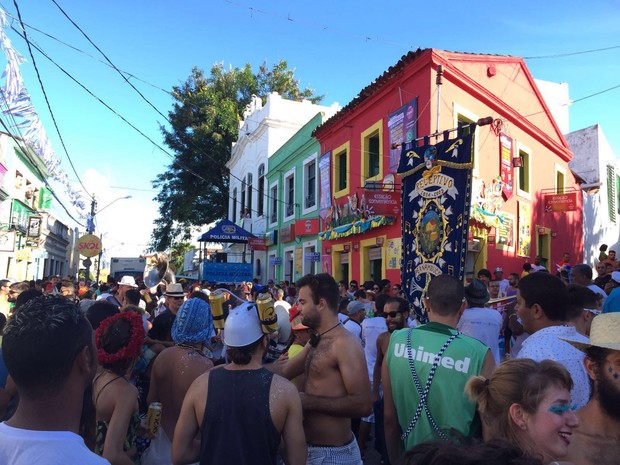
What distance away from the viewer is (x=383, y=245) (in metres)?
13.0

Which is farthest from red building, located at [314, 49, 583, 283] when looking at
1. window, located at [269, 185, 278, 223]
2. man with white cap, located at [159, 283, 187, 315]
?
man with white cap, located at [159, 283, 187, 315]

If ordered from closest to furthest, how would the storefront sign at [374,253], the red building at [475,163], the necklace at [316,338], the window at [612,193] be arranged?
the necklace at [316,338], the red building at [475,163], the storefront sign at [374,253], the window at [612,193]

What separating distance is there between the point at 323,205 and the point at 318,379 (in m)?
13.6

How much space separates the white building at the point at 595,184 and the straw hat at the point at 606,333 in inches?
694

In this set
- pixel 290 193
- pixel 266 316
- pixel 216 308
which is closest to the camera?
pixel 266 316

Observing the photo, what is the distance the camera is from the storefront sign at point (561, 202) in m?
14.5

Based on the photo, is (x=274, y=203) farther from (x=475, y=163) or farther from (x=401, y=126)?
(x=475, y=163)

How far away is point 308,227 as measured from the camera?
1731 cm

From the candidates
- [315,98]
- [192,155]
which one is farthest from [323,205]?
[315,98]

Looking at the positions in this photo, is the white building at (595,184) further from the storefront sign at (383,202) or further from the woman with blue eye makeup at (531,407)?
the woman with blue eye makeup at (531,407)

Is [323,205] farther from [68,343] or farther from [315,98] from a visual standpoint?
[315,98]

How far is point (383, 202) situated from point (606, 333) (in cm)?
975

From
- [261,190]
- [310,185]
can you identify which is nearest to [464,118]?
[310,185]

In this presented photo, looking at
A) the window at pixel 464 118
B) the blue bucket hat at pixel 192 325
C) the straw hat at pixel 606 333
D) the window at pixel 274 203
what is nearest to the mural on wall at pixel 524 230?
the window at pixel 464 118
